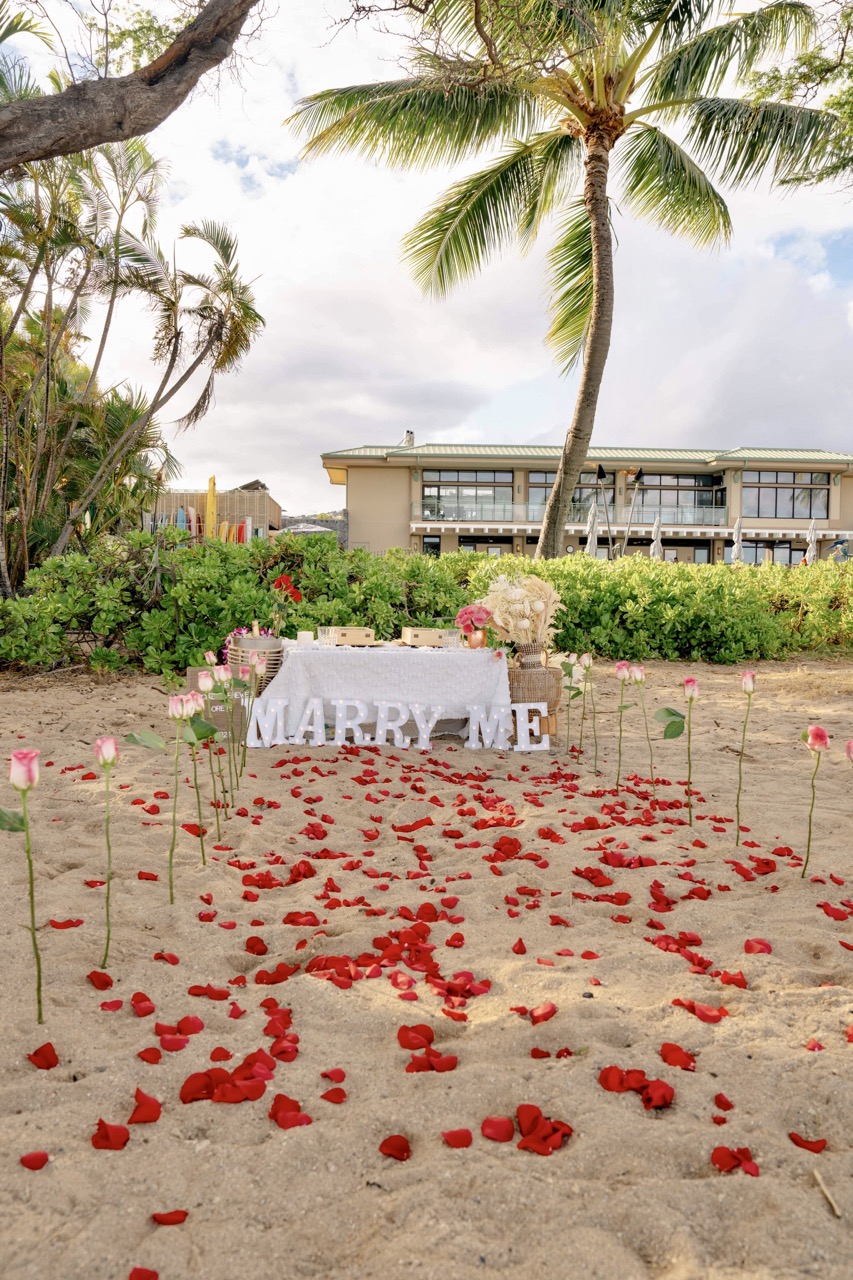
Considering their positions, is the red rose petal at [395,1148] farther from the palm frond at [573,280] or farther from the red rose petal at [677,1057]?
the palm frond at [573,280]

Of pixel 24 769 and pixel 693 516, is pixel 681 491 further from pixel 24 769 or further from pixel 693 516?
pixel 24 769

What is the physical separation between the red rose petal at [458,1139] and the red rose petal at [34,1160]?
0.74 m

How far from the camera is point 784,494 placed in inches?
1146

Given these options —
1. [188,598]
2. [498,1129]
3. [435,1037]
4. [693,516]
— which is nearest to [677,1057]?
[498,1129]

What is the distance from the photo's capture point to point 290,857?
11.1 feet

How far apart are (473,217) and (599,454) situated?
18351 millimetres

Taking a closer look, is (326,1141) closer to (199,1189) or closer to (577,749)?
(199,1189)

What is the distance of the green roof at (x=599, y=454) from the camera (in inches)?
1050

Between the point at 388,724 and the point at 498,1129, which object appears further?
the point at 388,724

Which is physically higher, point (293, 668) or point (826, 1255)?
point (293, 668)

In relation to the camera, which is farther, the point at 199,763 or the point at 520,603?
the point at 520,603

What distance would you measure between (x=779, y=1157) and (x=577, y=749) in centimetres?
404

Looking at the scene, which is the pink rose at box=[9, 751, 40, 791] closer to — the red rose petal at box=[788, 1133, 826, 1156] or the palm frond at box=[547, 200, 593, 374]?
the red rose petal at box=[788, 1133, 826, 1156]

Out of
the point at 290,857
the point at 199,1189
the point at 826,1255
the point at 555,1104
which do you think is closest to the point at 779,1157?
the point at 826,1255
